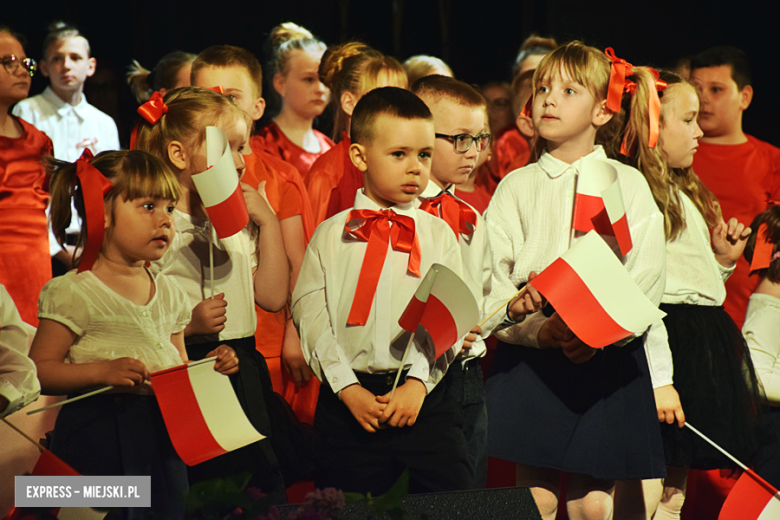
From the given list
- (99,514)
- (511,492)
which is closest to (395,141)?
(511,492)

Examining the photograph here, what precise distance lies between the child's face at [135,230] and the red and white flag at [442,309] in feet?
1.90

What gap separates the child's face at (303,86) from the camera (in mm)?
3613

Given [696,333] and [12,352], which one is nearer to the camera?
[12,352]

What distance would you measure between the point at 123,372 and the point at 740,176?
294cm

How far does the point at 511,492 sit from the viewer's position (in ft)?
4.43

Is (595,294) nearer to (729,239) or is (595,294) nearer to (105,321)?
(729,239)

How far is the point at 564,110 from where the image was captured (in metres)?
2.28

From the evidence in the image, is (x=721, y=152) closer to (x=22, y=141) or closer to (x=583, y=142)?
(x=583, y=142)

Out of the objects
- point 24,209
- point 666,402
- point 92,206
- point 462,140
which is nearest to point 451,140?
point 462,140

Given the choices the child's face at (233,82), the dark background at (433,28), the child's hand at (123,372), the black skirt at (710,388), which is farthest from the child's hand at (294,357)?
the dark background at (433,28)

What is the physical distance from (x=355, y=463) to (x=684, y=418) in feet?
3.41

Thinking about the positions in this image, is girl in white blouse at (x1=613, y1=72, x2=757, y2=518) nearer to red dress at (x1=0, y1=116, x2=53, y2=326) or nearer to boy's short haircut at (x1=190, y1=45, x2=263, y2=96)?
boy's short haircut at (x1=190, y1=45, x2=263, y2=96)

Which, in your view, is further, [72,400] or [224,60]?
[224,60]

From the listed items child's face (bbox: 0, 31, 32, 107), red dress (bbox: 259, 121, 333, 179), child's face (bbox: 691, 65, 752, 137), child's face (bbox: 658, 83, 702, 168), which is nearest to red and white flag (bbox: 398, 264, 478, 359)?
child's face (bbox: 658, 83, 702, 168)
